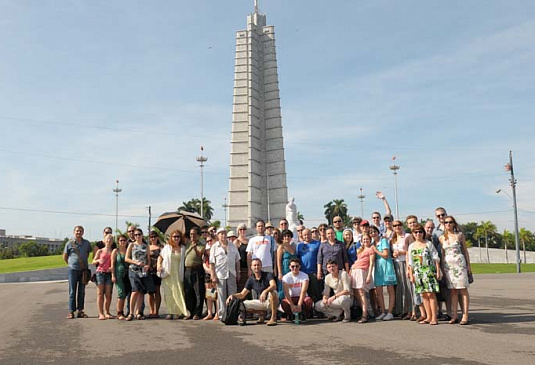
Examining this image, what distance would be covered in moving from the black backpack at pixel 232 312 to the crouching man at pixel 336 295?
1.52 meters

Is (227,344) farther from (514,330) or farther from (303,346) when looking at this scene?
(514,330)

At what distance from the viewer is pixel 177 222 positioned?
11.9 meters

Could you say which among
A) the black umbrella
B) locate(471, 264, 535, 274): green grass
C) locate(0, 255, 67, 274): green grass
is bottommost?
locate(471, 264, 535, 274): green grass

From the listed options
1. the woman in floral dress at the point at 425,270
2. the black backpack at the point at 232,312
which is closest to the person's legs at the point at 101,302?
the black backpack at the point at 232,312

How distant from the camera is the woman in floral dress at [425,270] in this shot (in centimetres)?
795

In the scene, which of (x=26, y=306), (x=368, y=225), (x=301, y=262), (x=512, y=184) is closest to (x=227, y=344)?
(x=301, y=262)

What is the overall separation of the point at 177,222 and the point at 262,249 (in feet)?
11.7

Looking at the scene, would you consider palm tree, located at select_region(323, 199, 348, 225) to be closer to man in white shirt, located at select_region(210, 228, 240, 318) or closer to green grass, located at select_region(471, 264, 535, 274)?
green grass, located at select_region(471, 264, 535, 274)

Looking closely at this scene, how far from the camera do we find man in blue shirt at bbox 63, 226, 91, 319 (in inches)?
377

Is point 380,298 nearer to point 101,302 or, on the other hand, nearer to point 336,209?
point 101,302

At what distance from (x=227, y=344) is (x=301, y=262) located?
118 inches

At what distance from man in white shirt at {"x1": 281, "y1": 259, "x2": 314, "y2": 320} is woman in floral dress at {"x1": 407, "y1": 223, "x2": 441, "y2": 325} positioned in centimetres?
183

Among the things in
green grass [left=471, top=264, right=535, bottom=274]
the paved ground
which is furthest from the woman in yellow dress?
green grass [left=471, top=264, right=535, bottom=274]

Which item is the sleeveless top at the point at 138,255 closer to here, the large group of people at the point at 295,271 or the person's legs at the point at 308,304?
the large group of people at the point at 295,271
